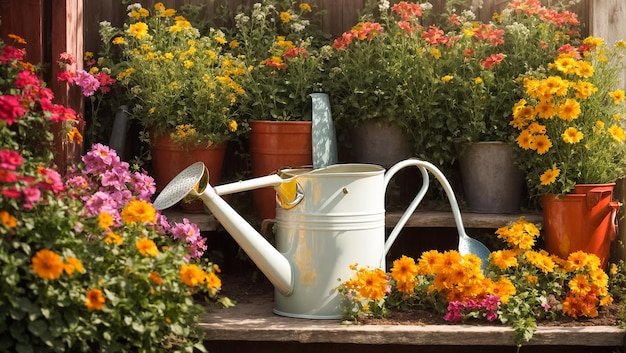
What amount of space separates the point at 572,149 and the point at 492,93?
1.65 feet

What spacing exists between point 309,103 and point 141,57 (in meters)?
0.79

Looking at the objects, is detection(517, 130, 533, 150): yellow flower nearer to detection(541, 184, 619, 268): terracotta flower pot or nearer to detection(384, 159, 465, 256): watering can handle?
detection(541, 184, 619, 268): terracotta flower pot

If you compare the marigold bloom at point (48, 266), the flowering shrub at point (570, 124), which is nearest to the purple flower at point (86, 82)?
the marigold bloom at point (48, 266)

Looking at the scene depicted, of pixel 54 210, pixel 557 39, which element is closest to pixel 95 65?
pixel 54 210

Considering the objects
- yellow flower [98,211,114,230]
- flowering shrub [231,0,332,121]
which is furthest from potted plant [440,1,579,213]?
yellow flower [98,211,114,230]

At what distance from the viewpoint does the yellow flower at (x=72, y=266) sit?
9.98ft

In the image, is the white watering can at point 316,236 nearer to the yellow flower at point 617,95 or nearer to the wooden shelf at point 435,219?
the wooden shelf at point 435,219

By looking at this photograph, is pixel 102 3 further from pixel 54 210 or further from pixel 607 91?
pixel 607 91

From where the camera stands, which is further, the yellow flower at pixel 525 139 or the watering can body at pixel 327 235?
the yellow flower at pixel 525 139

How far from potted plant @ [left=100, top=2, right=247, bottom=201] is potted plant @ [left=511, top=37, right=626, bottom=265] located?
51.0 inches

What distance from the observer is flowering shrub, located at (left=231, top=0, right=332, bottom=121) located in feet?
15.0

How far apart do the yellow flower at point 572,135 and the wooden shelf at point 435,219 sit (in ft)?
1.47

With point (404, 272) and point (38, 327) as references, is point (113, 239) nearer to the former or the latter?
point (38, 327)

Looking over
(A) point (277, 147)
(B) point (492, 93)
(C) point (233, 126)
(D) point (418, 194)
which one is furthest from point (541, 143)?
(C) point (233, 126)
